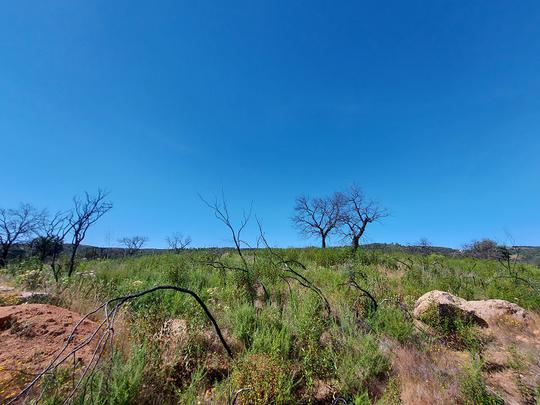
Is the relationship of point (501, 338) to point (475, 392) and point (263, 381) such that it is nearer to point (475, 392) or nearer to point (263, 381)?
point (475, 392)

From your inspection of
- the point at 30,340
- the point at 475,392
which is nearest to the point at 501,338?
the point at 475,392

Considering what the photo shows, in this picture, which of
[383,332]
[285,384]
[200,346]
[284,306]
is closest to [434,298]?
[383,332]

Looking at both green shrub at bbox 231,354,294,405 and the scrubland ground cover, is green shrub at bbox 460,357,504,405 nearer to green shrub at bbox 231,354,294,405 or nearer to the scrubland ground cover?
the scrubland ground cover

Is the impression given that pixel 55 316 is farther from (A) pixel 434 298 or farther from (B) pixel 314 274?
(A) pixel 434 298

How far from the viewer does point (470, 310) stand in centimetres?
516

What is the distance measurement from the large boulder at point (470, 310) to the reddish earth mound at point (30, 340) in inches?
222

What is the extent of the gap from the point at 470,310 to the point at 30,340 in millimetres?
7200

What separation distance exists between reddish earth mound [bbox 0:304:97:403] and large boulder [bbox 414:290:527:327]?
5639mm

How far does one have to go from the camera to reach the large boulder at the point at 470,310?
501 cm

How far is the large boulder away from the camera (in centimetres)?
501

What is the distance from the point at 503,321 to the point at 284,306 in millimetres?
4190

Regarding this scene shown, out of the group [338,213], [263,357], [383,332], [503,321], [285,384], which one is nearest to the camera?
[285,384]

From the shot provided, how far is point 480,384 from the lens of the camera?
2945 mm

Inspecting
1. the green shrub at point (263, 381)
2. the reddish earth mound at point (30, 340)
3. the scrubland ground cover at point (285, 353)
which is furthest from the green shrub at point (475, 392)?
the reddish earth mound at point (30, 340)
